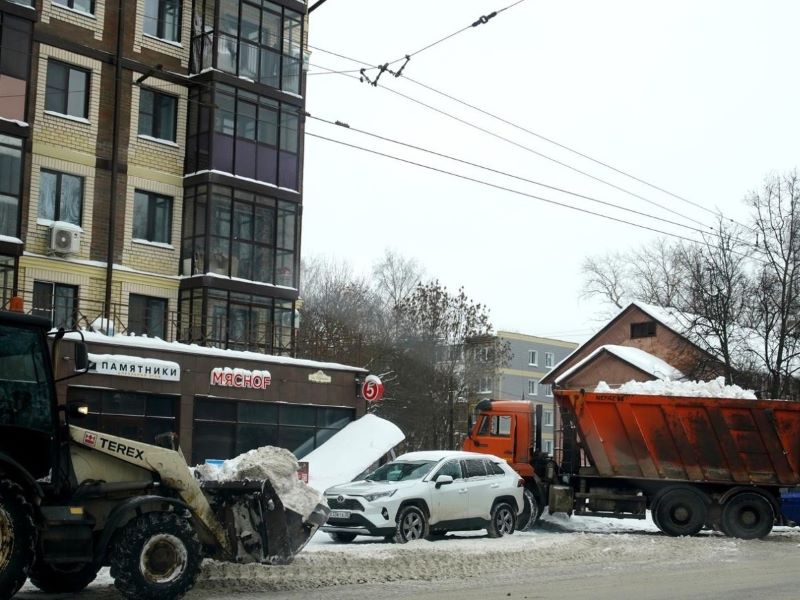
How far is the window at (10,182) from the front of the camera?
25.7 m

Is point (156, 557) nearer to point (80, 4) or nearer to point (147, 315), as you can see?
point (147, 315)

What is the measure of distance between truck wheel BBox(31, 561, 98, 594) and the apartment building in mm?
16218

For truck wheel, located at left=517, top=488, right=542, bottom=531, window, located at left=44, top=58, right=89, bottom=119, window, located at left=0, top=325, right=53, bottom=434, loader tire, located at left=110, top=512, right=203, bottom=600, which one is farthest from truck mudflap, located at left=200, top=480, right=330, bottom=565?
window, located at left=44, top=58, right=89, bottom=119

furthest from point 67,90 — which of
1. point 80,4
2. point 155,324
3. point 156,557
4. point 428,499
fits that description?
point 156,557

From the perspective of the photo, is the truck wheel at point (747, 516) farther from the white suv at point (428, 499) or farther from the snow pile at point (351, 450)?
the snow pile at point (351, 450)

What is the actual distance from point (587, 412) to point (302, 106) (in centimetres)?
1504

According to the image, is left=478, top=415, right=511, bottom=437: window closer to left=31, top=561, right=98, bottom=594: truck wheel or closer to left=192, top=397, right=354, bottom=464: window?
left=192, top=397, right=354, bottom=464: window

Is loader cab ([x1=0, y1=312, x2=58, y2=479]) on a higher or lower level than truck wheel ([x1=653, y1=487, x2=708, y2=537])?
higher

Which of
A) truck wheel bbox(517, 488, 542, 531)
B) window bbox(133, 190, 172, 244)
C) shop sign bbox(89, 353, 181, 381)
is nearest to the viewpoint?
truck wheel bbox(517, 488, 542, 531)

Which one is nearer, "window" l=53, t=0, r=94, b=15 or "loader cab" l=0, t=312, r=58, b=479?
"loader cab" l=0, t=312, r=58, b=479

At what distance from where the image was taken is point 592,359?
168 feet

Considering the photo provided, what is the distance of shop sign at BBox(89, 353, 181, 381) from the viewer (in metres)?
24.8

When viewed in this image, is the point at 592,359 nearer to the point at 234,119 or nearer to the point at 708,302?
the point at 708,302

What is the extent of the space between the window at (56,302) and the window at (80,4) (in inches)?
304
